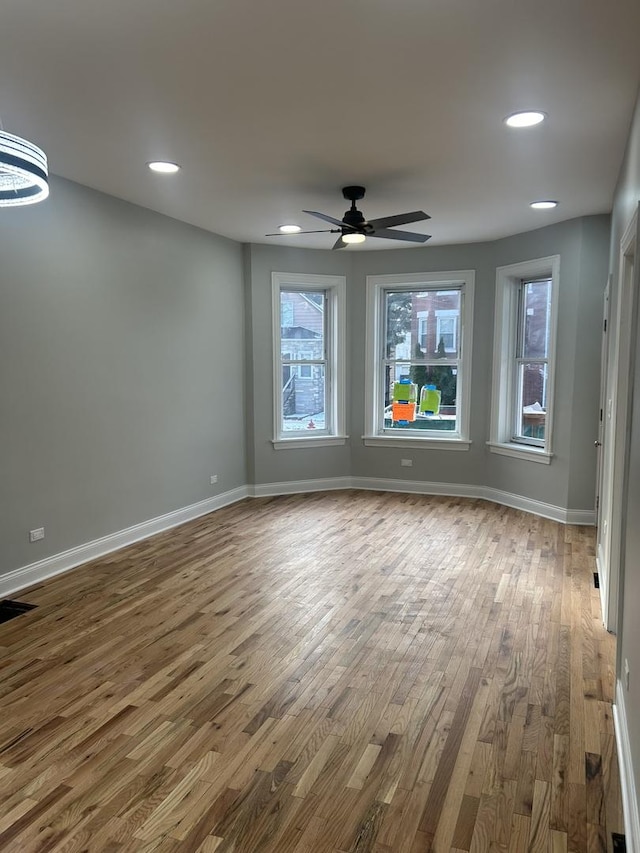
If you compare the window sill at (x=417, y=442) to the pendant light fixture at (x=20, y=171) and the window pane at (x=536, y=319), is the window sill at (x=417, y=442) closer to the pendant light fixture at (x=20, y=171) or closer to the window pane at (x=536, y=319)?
the window pane at (x=536, y=319)

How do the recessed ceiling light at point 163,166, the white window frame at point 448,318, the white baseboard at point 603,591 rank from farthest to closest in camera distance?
the white window frame at point 448,318 → the recessed ceiling light at point 163,166 → the white baseboard at point 603,591

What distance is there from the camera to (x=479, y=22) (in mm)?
2203

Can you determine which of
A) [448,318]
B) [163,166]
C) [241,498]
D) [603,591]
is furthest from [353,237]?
[241,498]

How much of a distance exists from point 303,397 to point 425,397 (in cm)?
139

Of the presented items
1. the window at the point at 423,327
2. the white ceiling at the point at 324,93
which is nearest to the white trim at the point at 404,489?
the window at the point at 423,327

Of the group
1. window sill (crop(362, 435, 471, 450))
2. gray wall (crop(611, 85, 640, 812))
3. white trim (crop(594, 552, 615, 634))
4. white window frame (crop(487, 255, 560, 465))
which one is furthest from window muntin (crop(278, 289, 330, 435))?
gray wall (crop(611, 85, 640, 812))

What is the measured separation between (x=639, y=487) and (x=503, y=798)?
1.17 metres

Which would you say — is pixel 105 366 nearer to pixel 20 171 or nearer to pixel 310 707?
pixel 20 171

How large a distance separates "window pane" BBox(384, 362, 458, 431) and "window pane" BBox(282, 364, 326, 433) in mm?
774

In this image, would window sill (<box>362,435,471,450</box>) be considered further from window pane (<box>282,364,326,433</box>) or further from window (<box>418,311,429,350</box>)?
window (<box>418,311,429,350</box>)

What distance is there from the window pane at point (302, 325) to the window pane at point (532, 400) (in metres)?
2.23

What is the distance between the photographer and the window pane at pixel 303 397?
271 inches

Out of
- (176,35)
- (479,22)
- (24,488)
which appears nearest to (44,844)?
(24,488)

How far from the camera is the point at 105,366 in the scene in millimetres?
4613
